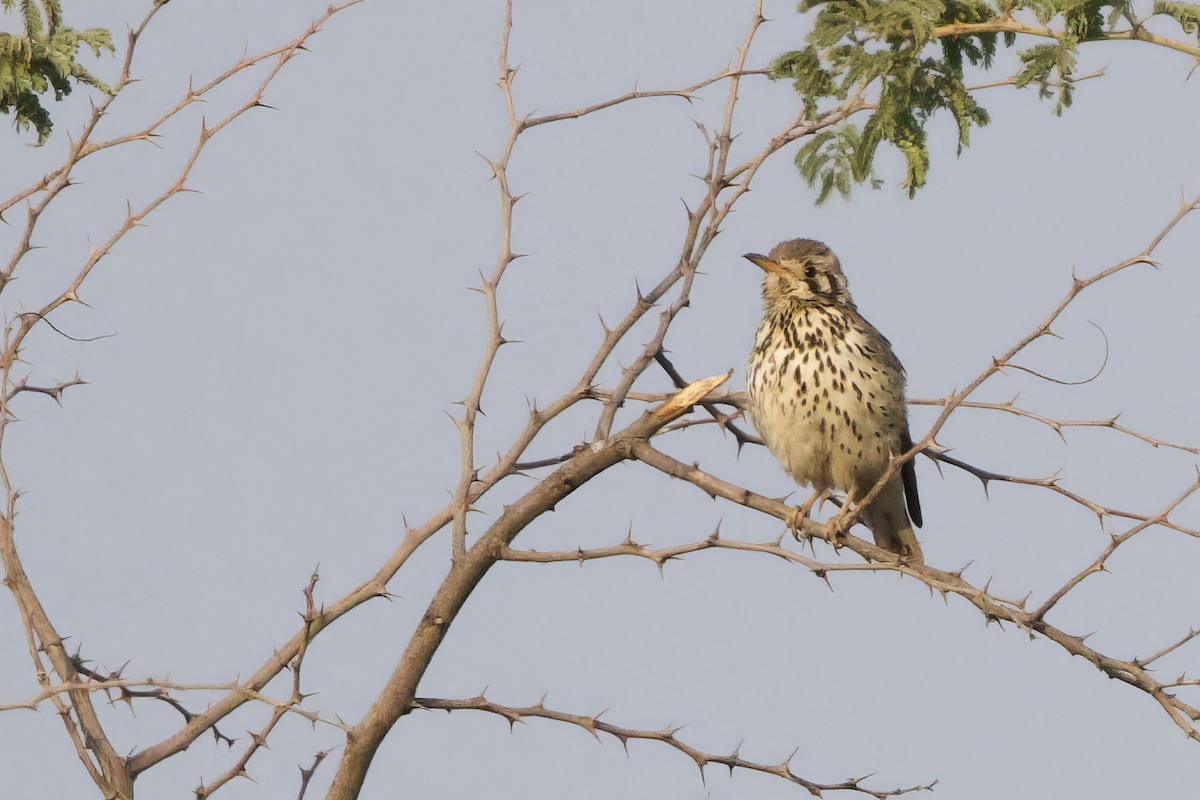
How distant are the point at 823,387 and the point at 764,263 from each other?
997 mm

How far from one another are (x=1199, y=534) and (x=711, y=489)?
1.77 metres

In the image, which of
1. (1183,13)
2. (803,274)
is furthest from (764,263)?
(1183,13)

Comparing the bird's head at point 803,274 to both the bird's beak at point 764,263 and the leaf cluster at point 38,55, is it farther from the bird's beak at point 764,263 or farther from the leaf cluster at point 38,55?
the leaf cluster at point 38,55

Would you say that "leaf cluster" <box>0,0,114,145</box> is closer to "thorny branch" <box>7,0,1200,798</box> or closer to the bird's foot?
"thorny branch" <box>7,0,1200,798</box>

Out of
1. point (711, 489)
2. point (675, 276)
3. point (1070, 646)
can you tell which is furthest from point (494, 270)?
point (1070, 646)

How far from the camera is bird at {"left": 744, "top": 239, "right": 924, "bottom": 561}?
272 inches

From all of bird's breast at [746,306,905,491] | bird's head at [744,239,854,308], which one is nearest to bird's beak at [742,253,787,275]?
bird's head at [744,239,854,308]

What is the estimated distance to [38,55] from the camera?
571cm

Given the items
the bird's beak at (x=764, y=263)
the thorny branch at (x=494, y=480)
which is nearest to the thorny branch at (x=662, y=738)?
the thorny branch at (x=494, y=480)

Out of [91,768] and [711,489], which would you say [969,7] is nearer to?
[711,489]

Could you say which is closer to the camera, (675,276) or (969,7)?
(969,7)

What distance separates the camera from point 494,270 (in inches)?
226

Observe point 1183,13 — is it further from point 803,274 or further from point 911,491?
point 911,491

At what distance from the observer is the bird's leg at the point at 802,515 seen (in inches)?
223
